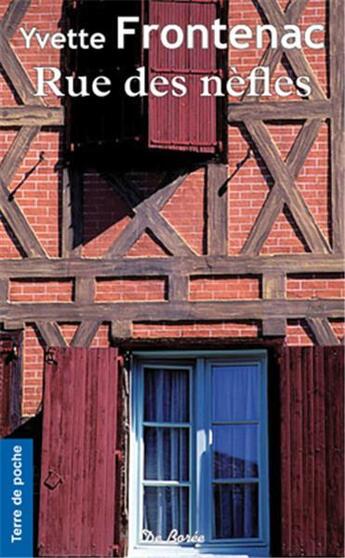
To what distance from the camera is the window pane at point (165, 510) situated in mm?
12773

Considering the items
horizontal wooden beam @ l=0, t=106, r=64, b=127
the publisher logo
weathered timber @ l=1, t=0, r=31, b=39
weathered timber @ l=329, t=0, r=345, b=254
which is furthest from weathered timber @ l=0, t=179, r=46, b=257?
weathered timber @ l=329, t=0, r=345, b=254

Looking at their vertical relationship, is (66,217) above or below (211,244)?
above

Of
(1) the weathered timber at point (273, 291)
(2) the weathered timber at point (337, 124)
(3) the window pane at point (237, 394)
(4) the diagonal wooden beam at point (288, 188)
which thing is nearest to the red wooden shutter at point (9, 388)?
(3) the window pane at point (237, 394)

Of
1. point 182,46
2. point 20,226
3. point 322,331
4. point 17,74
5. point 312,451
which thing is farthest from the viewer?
point 17,74

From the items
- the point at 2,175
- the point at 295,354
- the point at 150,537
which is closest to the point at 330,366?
the point at 295,354

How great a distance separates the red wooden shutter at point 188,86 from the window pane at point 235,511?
2.54 meters

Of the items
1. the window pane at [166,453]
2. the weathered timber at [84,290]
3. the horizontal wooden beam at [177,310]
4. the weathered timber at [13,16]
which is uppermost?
the weathered timber at [13,16]

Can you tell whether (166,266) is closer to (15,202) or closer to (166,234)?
(166,234)

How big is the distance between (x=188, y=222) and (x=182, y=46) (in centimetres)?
136

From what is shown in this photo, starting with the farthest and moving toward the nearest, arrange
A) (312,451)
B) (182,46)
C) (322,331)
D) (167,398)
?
(182,46) < (167,398) < (322,331) < (312,451)

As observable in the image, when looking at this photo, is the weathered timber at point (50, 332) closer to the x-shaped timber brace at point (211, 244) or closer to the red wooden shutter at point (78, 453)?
the x-shaped timber brace at point (211, 244)

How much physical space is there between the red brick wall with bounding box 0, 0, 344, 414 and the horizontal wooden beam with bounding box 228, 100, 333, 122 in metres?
0.10

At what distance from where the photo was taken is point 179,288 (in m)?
12.9

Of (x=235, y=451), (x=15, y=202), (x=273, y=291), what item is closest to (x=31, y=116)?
(x=15, y=202)
